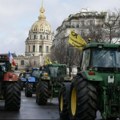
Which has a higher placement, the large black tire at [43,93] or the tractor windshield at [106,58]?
the tractor windshield at [106,58]

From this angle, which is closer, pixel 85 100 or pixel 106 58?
pixel 85 100

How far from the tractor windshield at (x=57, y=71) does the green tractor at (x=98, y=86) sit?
12407mm

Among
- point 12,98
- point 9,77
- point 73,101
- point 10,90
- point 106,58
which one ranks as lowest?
point 12,98

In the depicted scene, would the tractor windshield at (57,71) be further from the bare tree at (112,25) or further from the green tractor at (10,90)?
the bare tree at (112,25)

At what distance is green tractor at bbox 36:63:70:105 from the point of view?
77.4ft

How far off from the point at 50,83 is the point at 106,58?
35.4ft

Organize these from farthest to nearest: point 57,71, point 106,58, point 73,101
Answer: point 57,71
point 73,101
point 106,58

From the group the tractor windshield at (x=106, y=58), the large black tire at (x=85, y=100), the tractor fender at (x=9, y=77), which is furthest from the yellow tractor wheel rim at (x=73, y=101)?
the tractor fender at (x=9, y=77)

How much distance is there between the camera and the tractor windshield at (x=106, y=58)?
14.0 m

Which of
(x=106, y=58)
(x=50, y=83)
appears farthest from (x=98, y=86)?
(x=50, y=83)

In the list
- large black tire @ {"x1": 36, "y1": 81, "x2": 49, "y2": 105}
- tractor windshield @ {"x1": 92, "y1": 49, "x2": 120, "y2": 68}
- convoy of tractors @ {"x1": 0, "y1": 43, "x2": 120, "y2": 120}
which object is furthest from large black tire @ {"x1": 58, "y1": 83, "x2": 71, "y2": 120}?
large black tire @ {"x1": 36, "y1": 81, "x2": 49, "y2": 105}

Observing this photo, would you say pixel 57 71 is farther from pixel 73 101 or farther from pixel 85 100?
pixel 85 100

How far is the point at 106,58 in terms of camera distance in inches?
557

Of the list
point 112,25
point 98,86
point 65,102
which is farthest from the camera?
point 112,25
